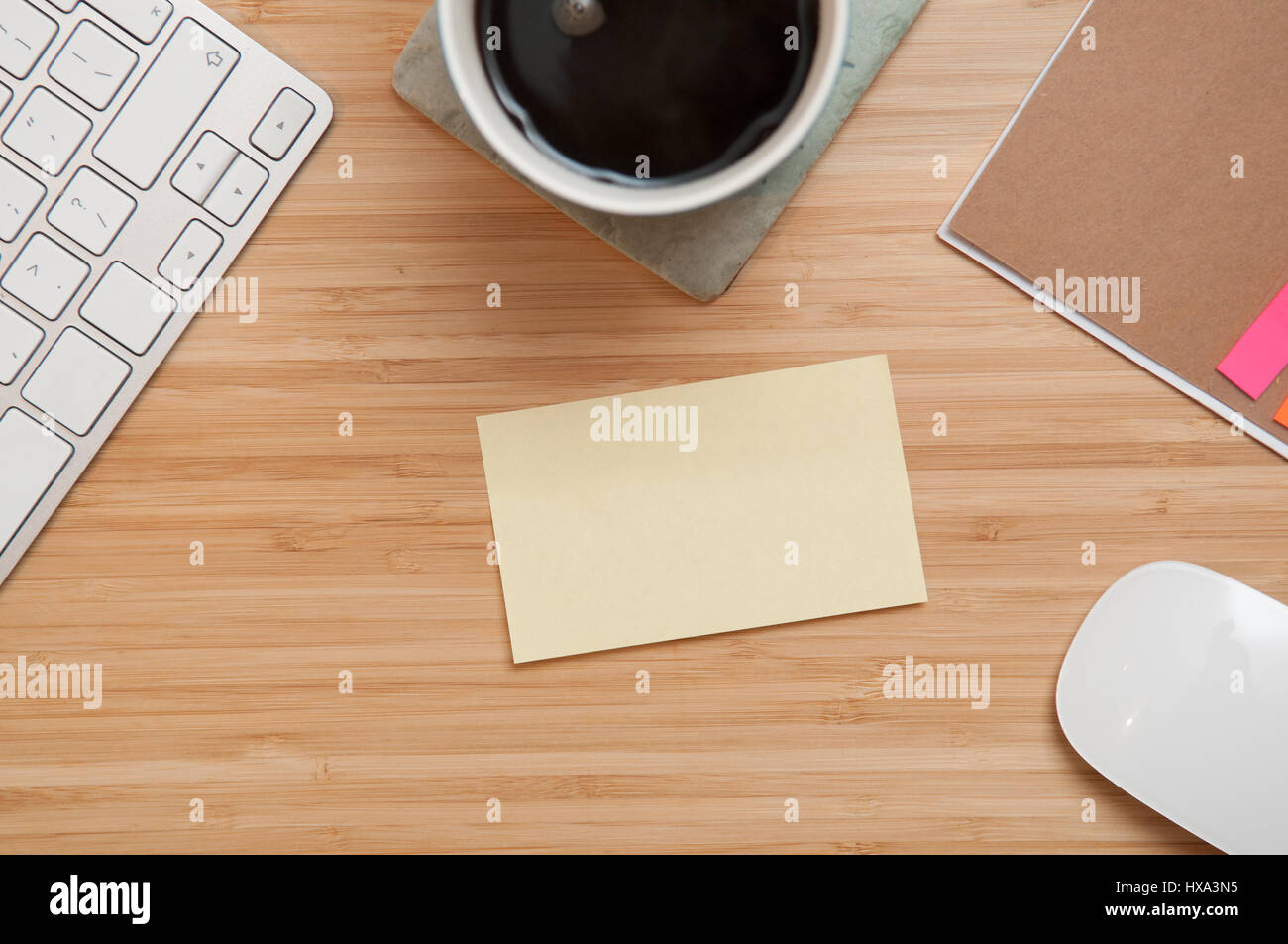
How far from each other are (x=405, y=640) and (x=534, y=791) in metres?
0.11

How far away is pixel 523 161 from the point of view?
35 cm

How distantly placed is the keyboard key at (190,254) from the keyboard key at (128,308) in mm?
11

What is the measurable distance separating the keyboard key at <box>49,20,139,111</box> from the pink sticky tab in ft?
1.91

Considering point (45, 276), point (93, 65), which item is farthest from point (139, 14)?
point (45, 276)

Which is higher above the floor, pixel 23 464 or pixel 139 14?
pixel 139 14

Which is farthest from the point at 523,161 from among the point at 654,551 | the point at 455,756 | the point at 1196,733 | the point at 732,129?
the point at 1196,733

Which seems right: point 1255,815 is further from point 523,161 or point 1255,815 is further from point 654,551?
point 523,161

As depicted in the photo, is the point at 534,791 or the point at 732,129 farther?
the point at 534,791

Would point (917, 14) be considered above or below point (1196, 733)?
above

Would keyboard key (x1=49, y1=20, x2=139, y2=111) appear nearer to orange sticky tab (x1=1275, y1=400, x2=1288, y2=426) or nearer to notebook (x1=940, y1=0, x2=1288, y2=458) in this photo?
notebook (x1=940, y1=0, x2=1288, y2=458)

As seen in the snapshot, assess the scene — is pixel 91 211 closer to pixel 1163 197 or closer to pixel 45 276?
pixel 45 276

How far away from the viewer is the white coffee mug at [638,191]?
0.34 m

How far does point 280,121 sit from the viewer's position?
0.46m

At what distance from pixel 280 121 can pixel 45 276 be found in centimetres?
14
